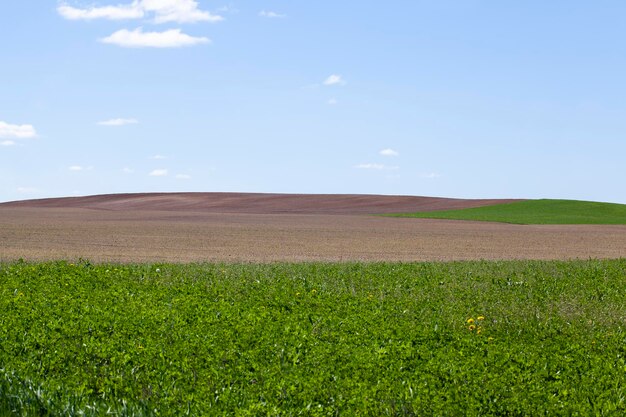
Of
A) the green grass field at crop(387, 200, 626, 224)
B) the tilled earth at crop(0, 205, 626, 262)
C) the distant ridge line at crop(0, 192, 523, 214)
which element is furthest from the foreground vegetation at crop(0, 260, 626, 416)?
the distant ridge line at crop(0, 192, 523, 214)

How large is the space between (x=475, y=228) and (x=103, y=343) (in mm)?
30699

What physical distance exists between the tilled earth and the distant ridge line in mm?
21739

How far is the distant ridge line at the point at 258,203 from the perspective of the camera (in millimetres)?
59969

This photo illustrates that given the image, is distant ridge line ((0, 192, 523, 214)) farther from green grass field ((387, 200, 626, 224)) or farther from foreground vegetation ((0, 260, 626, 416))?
foreground vegetation ((0, 260, 626, 416))

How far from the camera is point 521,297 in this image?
43.1 ft

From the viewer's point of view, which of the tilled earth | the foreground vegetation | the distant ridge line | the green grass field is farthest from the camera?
the distant ridge line

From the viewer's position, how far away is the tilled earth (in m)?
22.3

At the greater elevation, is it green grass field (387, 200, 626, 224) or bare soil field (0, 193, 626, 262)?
green grass field (387, 200, 626, 224)

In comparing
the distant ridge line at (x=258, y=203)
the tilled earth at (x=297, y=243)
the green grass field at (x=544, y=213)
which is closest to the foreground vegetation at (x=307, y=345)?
the tilled earth at (x=297, y=243)

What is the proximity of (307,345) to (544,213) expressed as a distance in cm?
4868

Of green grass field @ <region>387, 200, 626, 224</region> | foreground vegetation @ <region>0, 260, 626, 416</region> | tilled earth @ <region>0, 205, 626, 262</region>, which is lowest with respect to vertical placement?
foreground vegetation @ <region>0, 260, 626, 416</region>

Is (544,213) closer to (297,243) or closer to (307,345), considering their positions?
(297,243)

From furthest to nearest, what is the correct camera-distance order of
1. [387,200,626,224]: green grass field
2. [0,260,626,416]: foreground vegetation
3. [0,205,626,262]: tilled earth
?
[387,200,626,224]: green grass field
[0,205,626,262]: tilled earth
[0,260,626,416]: foreground vegetation

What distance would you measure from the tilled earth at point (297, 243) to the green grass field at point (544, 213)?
8902mm
